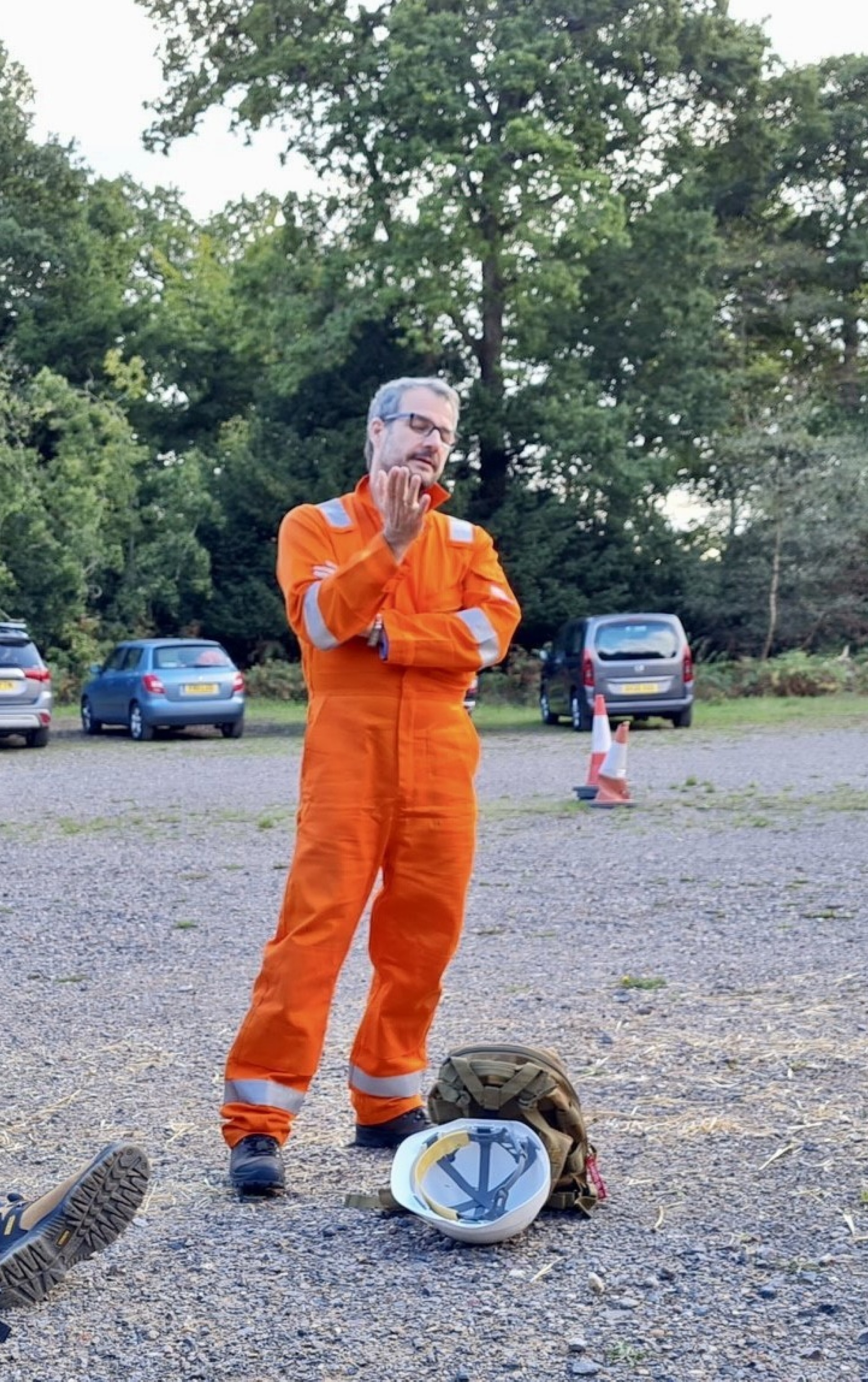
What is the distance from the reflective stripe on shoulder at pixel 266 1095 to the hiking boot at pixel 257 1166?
0.26 feet

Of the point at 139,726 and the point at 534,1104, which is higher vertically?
the point at 534,1104

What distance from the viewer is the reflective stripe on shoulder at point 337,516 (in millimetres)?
4672

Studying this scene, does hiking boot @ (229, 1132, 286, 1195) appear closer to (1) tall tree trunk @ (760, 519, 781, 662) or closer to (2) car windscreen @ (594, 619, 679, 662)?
(2) car windscreen @ (594, 619, 679, 662)

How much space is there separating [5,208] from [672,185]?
17393mm

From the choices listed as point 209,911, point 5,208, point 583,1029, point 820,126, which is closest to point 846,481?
point 820,126

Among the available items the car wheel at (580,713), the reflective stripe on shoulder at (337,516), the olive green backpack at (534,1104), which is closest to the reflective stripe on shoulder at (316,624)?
the reflective stripe on shoulder at (337,516)

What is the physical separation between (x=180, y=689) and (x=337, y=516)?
2091 centimetres

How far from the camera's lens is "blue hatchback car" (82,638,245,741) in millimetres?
25219

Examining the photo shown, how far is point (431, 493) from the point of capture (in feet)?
14.9

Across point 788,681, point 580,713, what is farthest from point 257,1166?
point 788,681

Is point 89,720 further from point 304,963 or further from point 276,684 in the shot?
point 304,963

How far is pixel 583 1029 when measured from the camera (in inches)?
243

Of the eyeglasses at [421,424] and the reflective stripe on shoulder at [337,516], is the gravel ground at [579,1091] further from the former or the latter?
the eyeglasses at [421,424]

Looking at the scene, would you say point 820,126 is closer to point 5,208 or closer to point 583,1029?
point 5,208
